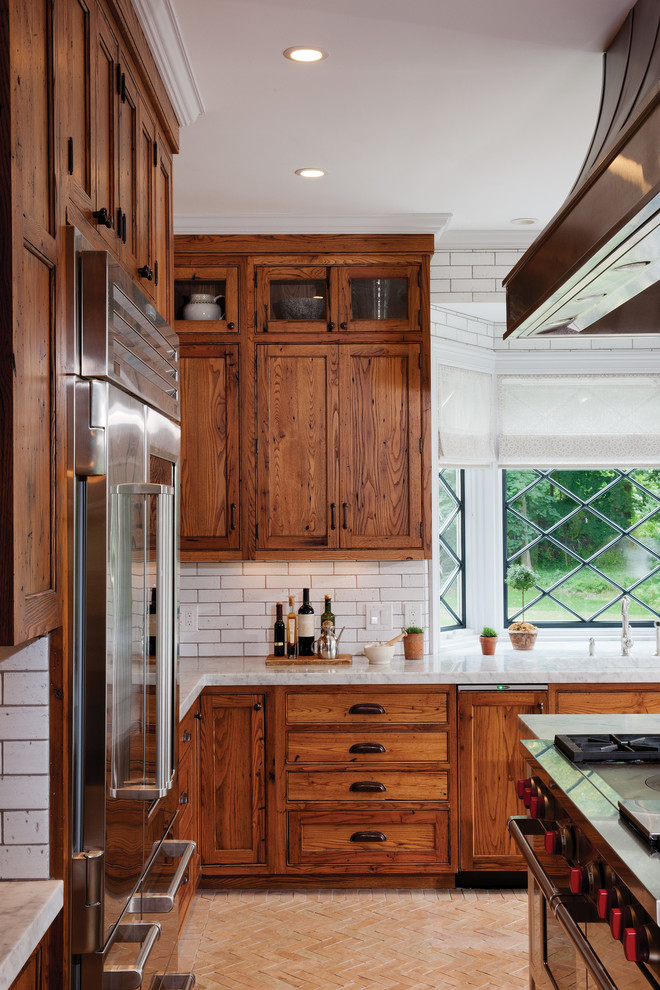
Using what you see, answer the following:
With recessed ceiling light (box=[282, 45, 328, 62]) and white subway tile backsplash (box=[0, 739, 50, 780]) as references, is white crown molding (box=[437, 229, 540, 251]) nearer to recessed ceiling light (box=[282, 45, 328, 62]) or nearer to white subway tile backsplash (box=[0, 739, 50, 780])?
recessed ceiling light (box=[282, 45, 328, 62])

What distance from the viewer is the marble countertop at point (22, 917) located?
4.66ft

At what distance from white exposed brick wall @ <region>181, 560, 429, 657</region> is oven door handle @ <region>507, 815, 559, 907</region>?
2142 millimetres

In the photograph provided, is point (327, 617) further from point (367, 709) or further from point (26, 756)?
point (26, 756)

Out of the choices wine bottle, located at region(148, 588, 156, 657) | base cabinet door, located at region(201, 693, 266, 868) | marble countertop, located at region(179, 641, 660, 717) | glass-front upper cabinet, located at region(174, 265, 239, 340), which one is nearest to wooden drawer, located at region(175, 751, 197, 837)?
base cabinet door, located at region(201, 693, 266, 868)

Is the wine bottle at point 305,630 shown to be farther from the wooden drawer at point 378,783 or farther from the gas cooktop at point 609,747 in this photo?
the gas cooktop at point 609,747

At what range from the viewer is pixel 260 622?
4707 millimetres

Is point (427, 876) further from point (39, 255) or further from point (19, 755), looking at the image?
point (39, 255)

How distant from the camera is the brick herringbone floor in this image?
3285 mm

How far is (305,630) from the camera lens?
4.48 meters

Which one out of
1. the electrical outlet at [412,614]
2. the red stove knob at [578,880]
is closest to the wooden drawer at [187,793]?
the electrical outlet at [412,614]

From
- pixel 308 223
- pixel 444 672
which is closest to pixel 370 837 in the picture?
pixel 444 672

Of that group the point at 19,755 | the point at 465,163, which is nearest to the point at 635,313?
the point at 465,163

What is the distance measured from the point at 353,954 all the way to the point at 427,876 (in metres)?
0.74

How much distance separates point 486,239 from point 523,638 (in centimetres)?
207
